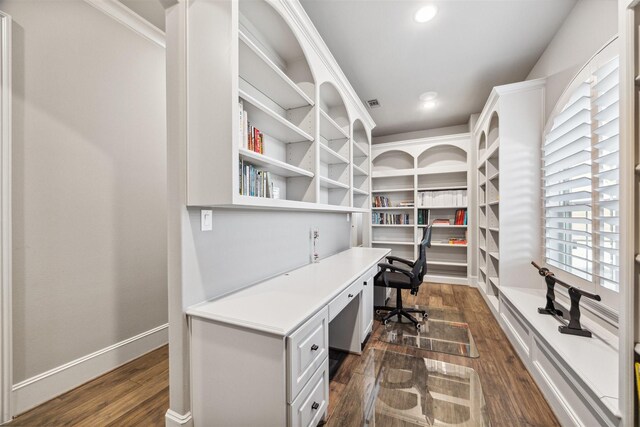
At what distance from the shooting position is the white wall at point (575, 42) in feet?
5.68

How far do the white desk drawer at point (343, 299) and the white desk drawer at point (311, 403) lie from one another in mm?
280

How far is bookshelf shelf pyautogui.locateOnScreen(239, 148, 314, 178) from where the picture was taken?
1.37 metres

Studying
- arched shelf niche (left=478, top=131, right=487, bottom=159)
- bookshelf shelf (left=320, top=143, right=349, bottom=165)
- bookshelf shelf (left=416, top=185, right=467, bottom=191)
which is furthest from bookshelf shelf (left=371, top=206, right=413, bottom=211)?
bookshelf shelf (left=320, top=143, right=349, bottom=165)

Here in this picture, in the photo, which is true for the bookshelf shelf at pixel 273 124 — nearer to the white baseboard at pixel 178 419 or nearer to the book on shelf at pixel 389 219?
the white baseboard at pixel 178 419

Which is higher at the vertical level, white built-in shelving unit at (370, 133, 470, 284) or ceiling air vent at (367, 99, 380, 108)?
ceiling air vent at (367, 99, 380, 108)

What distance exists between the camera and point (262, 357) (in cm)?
110

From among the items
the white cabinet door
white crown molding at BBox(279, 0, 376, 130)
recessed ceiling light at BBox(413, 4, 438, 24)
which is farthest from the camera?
the white cabinet door

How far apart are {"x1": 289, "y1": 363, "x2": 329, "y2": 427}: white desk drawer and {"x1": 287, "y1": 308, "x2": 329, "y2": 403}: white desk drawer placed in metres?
0.04

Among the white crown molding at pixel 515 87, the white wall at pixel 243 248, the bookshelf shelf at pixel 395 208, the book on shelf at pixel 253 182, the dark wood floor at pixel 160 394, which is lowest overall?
the dark wood floor at pixel 160 394

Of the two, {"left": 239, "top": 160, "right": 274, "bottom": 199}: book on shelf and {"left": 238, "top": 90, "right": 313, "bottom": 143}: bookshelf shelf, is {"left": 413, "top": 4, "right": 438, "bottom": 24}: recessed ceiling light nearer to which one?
{"left": 238, "top": 90, "right": 313, "bottom": 143}: bookshelf shelf

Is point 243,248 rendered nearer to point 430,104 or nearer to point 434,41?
point 434,41

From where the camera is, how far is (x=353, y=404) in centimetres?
161

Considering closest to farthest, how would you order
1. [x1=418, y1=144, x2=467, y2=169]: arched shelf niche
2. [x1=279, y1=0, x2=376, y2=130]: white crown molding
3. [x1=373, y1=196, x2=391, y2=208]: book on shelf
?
[x1=279, y1=0, x2=376, y2=130]: white crown molding, [x1=418, y1=144, x2=467, y2=169]: arched shelf niche, [x1=373, y1=196, x2=391, y2=208]: book on shelf

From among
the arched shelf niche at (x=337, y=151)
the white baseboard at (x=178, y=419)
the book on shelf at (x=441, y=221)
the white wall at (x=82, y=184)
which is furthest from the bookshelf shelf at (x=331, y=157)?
the book on shelf at (x=441, y=221)
